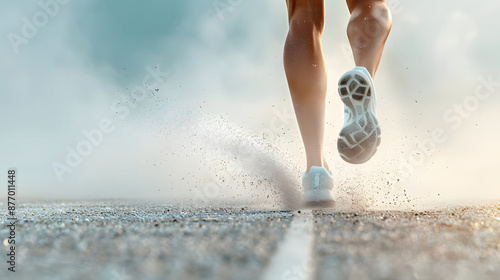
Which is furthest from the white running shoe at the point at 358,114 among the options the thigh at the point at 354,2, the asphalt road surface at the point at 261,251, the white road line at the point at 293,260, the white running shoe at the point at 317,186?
the white road line at the point at 293,260

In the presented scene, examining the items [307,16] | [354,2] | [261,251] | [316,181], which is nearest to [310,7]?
[307,16]

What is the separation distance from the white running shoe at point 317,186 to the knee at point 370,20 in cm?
66

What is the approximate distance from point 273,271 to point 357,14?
1.90m

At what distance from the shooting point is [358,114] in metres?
2.12

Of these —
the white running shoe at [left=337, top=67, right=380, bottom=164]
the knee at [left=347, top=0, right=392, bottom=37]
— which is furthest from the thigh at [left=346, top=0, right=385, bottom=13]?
the white running shoe at [left=337, top=67, right=380, bottom=164]

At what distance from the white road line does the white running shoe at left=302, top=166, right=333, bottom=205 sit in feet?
3.95

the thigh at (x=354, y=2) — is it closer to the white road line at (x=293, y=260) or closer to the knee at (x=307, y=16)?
the knee at (x=307, y=16)

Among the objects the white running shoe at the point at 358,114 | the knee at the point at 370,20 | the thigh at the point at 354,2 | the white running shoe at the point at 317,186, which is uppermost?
the thigh at the point at 354,2

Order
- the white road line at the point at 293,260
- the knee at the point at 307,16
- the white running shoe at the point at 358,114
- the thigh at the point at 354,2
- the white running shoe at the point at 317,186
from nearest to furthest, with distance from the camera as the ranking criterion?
the white road line at the point at 293,260
the white running shoe at the point at 358,114
the white running shoe at the point at 317,186
the thigh at the point at 354,2
the knee at the point at 307,16

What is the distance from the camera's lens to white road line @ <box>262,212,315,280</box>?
0.68 metres

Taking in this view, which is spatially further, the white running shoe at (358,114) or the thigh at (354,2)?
the thigh at (354,2)

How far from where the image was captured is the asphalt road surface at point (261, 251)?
0.69m

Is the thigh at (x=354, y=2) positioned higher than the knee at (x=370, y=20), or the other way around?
the thigh at (x=354, y=2)

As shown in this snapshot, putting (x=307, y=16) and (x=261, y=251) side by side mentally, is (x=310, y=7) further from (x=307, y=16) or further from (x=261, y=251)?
(x=261, y=251)
